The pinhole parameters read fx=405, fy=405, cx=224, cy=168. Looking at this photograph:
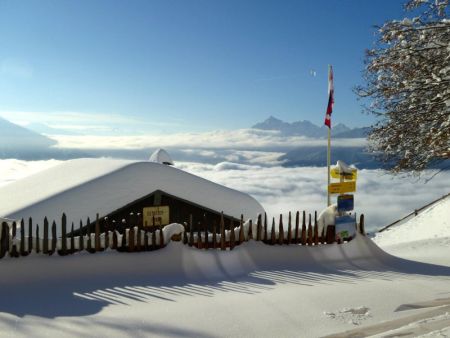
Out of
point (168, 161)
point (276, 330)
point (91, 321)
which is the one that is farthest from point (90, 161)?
point (276, 330)

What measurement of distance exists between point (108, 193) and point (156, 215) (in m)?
1.95

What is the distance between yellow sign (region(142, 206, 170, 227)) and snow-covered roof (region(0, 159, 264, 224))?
2.09 feet

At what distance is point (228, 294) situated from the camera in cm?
792

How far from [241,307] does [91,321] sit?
2.46 m

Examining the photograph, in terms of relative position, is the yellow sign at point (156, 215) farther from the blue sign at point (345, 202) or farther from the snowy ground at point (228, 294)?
the blue sign at point (345, 202)

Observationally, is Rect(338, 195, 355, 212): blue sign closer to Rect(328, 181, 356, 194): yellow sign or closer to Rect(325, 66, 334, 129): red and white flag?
Rect(328, 181, 356, 194): yellow sign

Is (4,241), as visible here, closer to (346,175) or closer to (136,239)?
(136,239)

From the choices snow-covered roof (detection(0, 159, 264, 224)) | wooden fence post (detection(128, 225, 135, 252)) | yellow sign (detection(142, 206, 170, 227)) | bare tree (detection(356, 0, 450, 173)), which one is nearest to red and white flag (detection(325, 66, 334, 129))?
bare tree (detection(356, 0, 450, 173))

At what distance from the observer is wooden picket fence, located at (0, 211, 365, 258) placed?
8.56 metres

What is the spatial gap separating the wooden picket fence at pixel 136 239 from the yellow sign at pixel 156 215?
12.6 feet

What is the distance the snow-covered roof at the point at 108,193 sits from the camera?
1430 centimetres

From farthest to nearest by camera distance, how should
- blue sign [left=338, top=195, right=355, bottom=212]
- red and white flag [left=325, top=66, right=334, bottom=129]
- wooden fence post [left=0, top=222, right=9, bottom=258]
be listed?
red and white flag [left=325, top=66, right=334, bottom=129] < blue sign [left=338, top=195, right=355, bottom=212] < wooden fence post [left=0, top=222, right=9, bottom=258]

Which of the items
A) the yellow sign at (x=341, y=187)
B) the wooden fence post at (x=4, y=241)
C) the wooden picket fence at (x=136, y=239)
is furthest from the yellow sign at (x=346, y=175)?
the wooden fence post at (x=4, y=241)

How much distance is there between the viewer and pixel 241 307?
23.0 ft
